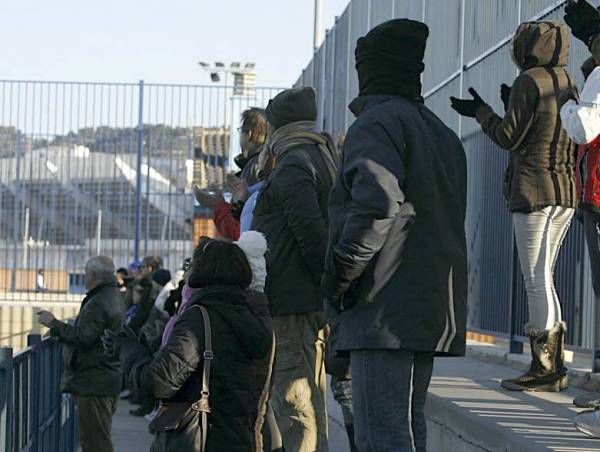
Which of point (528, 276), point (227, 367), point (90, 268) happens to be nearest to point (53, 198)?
point (90, 268)

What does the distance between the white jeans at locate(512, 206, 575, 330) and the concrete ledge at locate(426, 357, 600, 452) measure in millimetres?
445

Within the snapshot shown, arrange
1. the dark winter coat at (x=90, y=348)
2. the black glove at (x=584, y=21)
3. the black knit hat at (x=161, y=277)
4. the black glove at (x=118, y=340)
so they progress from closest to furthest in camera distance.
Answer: the black glove at (x=118, y=340) < the black glove at (x=584, y=21) < the dark winter coat at (x=90, y=348) < the black knit hat at (x=161, y=277)

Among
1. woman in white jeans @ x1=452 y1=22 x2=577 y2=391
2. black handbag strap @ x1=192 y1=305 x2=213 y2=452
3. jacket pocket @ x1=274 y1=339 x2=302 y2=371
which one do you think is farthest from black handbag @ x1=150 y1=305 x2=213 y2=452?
woman in white jeans @ x1=452 y1=22 x2=577 y2=391

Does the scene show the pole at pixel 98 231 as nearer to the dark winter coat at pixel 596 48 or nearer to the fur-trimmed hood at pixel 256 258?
the fur-trimmed hood at pixel 256 258

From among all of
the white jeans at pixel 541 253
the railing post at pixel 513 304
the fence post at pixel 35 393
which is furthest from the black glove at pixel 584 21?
the fence post at pixel 35 393

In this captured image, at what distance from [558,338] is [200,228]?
2144cm

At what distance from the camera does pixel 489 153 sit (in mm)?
12023

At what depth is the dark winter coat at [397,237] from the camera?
5754 millimetres

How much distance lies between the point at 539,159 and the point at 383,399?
2.89 meters

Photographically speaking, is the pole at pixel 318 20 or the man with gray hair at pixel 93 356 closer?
the man with gray hair at pixel 93 356

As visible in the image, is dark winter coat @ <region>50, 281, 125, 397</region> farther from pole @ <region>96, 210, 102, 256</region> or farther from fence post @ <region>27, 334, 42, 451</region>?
pole @ <region>96, 210, 102, 256</region>

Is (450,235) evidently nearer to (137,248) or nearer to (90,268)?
(90,268)

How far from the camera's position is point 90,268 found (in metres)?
12.2

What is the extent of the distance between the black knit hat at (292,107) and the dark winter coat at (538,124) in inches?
33.8
